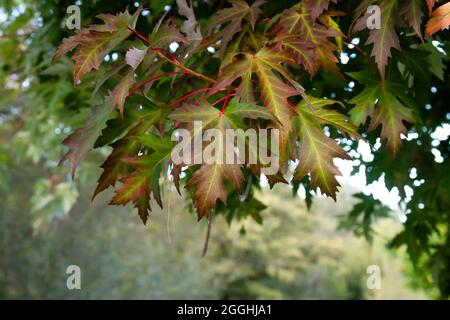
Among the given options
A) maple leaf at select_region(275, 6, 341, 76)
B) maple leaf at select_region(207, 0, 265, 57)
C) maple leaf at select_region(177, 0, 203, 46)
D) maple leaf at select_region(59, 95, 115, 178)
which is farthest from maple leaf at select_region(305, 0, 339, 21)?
maple leaf at select_region(59, 95, 115, 178)

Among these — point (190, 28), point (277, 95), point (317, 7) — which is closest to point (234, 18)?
point (190, 28)

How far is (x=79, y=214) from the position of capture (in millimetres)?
7980

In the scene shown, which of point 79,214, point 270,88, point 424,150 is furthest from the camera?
point 79,214

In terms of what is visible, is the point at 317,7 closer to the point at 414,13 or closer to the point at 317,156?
the point at 414,13

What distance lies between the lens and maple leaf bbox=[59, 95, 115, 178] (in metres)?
1.21

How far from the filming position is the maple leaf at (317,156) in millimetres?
1174

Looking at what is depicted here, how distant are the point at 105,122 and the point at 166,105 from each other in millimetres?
162

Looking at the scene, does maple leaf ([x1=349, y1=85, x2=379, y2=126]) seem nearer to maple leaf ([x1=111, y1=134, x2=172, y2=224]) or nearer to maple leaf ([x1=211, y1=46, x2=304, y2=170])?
maple leaf ([x1=211, y1=46, x2=304, y2=170])

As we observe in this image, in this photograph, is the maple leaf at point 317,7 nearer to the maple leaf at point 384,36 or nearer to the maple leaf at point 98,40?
the maple leaf at point 384,36

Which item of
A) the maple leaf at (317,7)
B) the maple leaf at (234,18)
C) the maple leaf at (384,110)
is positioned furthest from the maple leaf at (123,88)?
the maple leaf at (384,110)

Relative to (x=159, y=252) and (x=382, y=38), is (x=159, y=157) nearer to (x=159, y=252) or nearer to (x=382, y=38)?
(x=382, y=38)

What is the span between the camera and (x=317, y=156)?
3.90 feet

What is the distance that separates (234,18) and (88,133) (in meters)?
0.48
